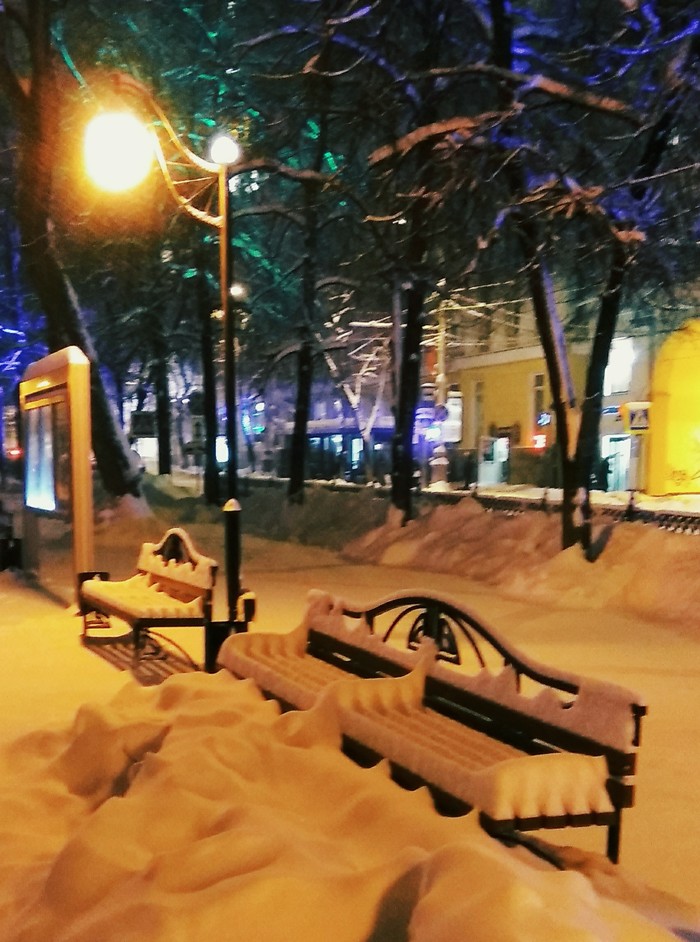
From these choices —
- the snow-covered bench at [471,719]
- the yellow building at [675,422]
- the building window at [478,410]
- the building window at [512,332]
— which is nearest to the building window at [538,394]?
the building window at [512,332]

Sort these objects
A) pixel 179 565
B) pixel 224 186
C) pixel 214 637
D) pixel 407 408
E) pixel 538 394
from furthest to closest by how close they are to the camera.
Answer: pixel 538 394 → pixel 407 408 → pixel 224 186 → pixel 179 565 → pixel 214 637

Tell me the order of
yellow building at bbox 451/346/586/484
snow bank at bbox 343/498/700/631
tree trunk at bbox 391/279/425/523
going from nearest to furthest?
snow bank at bbox 343/498/700/631 < tree trunk at bbox 391/279/425/523 < yellow building at bbox 451/346/586/484

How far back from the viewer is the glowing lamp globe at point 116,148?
7398mm

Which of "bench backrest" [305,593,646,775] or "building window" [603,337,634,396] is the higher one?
"building window" [603,337,634,396]

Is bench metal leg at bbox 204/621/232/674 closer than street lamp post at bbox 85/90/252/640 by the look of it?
Yes

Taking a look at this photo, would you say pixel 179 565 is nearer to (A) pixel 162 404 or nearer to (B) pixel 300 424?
(B) pixel 300 424

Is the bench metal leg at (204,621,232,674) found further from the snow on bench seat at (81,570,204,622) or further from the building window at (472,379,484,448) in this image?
the building window at (472,379,484,448)

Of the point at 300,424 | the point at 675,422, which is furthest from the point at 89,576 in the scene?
the point at 675,422

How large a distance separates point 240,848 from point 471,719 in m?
1.53

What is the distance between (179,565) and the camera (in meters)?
7.93

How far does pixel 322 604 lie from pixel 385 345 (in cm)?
2670

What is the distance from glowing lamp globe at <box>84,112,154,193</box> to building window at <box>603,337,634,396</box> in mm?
22348

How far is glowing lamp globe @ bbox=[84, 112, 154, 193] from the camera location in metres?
7.40

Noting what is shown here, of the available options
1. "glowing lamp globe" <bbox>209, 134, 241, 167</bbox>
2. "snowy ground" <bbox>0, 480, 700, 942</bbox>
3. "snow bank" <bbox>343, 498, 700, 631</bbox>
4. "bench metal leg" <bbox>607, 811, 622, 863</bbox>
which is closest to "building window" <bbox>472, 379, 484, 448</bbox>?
"snow bank" <bbox>343, 498, 700, 631</bbox>
